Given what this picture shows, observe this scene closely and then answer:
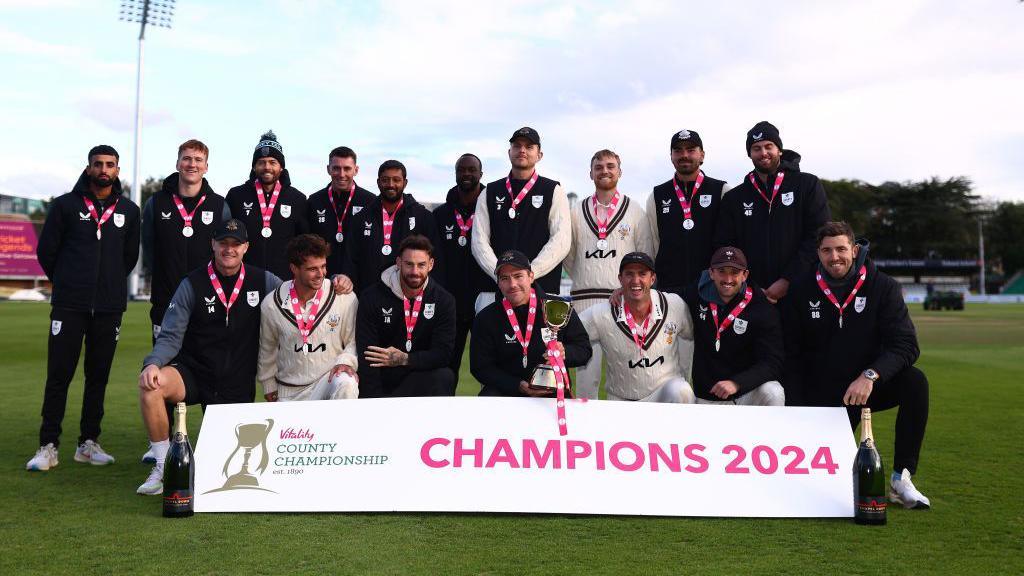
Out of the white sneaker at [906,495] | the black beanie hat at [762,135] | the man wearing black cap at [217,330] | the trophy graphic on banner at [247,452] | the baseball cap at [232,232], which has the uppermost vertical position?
the black beanie hat at [762,135]

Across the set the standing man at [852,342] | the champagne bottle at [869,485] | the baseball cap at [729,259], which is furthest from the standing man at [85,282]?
the champagne bottle at [869,485]

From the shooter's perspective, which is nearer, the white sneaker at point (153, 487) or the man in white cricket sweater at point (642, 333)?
the white sneaker at point (153, 487)

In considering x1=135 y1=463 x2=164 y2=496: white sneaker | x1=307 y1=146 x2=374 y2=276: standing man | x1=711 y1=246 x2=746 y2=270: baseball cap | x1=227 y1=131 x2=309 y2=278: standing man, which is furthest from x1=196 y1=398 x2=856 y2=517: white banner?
x1=307 y1=146 x2=374 y2=276: standing man

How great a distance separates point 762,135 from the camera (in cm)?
689

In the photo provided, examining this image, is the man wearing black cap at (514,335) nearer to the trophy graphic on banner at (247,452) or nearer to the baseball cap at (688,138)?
the trophy graphic on banner at (247,452)

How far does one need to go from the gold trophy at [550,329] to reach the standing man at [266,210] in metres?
2.63

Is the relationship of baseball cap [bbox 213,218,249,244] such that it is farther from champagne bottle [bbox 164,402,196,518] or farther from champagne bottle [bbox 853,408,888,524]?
champagne bottle [bbox 853,408,888,524]

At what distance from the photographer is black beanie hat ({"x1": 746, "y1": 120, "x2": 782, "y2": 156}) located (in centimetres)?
689

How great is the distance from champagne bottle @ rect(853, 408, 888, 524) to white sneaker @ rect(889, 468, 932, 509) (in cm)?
56

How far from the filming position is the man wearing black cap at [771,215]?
22.4ft

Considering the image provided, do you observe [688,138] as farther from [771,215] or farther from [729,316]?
[729,316]

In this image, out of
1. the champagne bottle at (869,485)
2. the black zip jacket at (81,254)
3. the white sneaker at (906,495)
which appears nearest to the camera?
the champagne bottle at (869,485)

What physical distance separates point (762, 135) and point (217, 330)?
174 inches

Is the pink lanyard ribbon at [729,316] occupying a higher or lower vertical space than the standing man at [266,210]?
lower
